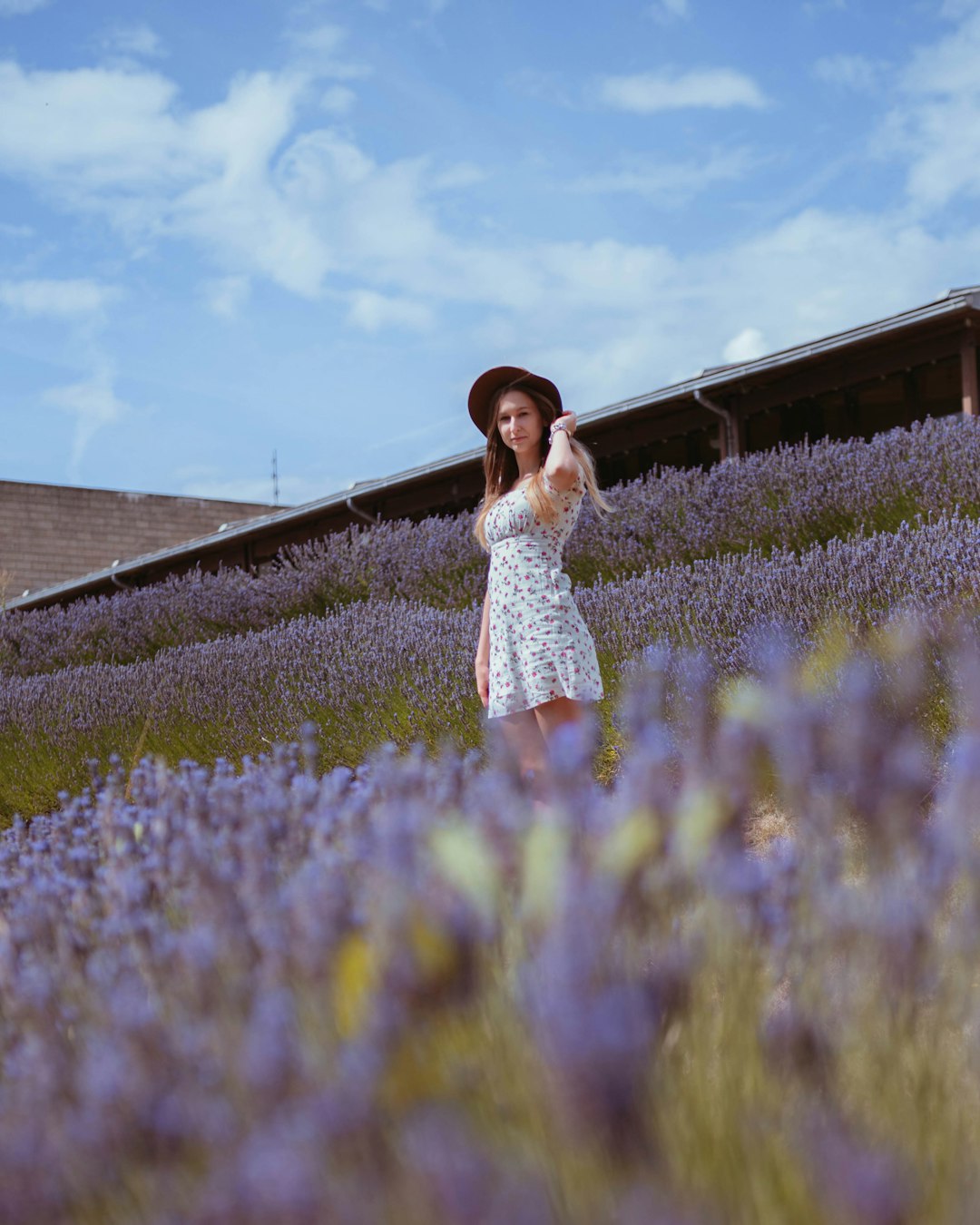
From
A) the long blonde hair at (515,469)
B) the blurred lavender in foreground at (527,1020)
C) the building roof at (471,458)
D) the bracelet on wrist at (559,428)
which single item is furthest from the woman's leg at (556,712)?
the building roof at (471,458)

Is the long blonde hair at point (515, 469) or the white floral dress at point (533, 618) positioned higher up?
the long blonde hair at point (515, 469)

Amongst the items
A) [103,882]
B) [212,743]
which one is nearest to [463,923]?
[103,882]

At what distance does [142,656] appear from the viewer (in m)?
9.58

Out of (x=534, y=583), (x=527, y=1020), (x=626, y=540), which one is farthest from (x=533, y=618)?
(x=626, y=540)

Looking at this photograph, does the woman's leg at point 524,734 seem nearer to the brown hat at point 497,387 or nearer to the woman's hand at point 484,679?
the woman's hand at point 484,679

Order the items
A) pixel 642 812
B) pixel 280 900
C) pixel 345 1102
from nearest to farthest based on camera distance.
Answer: pixel 345 1102 < pixel 642 812 < pixel 280 900

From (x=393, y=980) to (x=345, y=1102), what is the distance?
5.2 inches

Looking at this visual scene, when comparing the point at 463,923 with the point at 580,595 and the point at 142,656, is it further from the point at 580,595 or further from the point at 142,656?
the point at 142,656

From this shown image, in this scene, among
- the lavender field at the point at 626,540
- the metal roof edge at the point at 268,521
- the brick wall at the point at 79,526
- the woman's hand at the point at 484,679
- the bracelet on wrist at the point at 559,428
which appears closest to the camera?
the bracelet on wrist at the point at 559,428

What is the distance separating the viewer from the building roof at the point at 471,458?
357 inches

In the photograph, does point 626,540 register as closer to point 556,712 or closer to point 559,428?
point 559,428

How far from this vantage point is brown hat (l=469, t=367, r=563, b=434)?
12.1ft

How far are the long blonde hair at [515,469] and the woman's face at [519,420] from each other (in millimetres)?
25

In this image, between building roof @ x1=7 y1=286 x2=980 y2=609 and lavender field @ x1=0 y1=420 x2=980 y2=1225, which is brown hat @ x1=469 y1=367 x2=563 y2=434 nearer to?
lavender field @ x1=0 y1=420 x2=980 y2=1225
